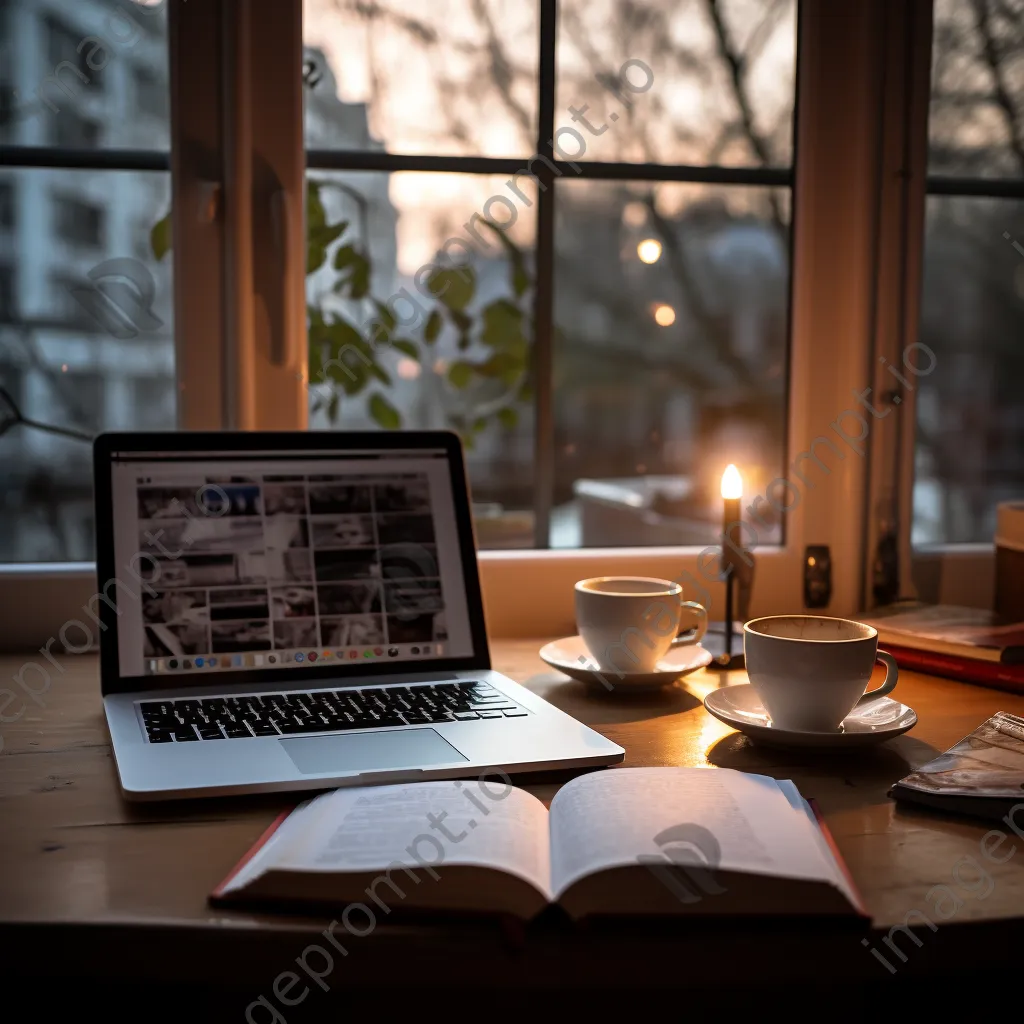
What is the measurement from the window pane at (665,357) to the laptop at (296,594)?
1.16 ft

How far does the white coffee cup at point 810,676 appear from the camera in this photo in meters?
0.87

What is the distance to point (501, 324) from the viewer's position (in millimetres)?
1494

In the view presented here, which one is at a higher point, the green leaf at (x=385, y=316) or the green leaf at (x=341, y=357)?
the green leaf at (x=385, y=316)

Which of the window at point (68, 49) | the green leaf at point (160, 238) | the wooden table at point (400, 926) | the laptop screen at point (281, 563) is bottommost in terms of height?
the wooden table at point (400, 926)

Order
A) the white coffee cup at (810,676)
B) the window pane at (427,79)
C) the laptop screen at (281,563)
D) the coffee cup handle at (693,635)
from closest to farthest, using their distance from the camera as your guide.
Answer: the white coffee cup at (810,676), the laptop screen at (281,563), the coffee cup handle at (693,635), the window pane at (427,79)

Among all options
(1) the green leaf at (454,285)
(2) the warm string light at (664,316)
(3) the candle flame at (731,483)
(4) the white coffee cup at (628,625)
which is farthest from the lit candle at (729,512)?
(1) the green leaf at (454,285)

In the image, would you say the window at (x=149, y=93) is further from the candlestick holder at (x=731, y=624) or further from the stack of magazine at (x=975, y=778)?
the stack of magazine at (x=975, y=778)

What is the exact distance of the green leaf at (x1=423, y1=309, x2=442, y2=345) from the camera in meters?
1.49

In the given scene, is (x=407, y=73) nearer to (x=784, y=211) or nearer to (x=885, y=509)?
(x=784, y=211)

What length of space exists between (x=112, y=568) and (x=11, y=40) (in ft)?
2.37

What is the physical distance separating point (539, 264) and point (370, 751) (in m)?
0.84

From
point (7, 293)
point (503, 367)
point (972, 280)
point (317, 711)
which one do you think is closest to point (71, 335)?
point (7, 293)

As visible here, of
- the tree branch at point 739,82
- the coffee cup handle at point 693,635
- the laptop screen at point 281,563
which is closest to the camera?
the laptop screen at point 281,563

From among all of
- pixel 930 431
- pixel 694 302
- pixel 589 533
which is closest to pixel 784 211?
pixel 694 302
